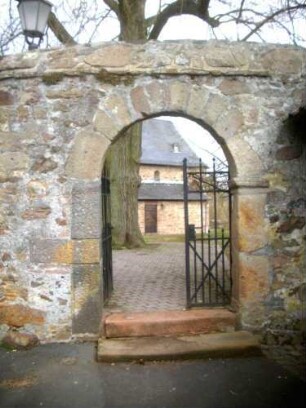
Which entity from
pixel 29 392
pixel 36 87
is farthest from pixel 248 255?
pixel 36 87

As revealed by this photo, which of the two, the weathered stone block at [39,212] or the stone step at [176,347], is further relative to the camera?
the weathered stone block at [39,212]

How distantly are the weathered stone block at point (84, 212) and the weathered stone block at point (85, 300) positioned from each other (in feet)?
1.25

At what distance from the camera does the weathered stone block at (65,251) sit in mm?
4672

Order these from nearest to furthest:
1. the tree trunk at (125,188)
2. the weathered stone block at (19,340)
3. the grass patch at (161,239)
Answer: the weathered stone block at (19,340) < the tree trunk at (125,188) < the grass patch at (161,239)

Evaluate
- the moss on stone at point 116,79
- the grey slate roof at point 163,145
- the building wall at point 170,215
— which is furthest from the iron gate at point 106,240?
the grey slate roof at point 163,145

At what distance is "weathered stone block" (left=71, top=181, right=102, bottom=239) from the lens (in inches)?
184

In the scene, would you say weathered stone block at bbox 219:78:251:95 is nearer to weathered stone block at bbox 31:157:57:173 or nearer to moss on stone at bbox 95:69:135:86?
moss on stone at bbox 95:69:135:86

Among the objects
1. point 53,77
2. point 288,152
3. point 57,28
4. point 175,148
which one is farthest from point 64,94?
point 175,148

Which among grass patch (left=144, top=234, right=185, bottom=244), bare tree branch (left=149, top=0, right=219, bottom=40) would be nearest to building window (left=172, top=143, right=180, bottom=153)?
grass patch (left=144, top=234, right=185, bottom=244)

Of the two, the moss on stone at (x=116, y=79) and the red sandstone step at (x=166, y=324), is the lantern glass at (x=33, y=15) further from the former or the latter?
the red sandstone step at (x=166, y=324)

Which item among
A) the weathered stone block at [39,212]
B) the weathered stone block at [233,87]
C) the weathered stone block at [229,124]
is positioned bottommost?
the weathered stone block at [39,212]

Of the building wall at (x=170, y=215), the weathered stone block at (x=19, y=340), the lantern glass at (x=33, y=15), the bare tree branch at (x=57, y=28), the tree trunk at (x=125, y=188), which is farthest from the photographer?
the building wall at (x=170, y=215)

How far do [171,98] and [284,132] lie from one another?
1.34 metres

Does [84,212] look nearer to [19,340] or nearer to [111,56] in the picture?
[19,340]
